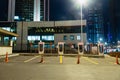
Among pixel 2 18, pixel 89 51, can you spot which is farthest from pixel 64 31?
pixel 2 18

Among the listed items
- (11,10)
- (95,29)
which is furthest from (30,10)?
(95,29)

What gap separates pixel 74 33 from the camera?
71812mm

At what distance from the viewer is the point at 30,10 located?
504 ft

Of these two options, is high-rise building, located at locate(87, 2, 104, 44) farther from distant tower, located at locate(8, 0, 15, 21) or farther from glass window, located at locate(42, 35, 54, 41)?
glass window, located at locate(42, 35, 54, 41)

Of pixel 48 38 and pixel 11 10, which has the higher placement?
pixel 11 10

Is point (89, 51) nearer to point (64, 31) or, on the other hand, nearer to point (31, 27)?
point (64, 31)

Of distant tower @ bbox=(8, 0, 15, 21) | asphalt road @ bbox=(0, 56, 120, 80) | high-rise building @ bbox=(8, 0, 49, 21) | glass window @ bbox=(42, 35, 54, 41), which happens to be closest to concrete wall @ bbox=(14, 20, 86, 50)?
glass window @ bbox=(42, 35, 54, 41)

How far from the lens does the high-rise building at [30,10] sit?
148000 millimetres

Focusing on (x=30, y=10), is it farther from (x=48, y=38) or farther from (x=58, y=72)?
(x=58, y=72)

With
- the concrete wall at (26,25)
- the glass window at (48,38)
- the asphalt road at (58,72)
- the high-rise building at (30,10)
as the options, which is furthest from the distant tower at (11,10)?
the asphalt road at (58,72)

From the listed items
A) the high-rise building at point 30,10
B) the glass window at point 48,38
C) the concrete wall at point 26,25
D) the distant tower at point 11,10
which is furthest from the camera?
the high-rise building at point 30,10

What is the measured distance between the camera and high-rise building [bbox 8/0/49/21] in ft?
486

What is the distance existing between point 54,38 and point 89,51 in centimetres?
2789

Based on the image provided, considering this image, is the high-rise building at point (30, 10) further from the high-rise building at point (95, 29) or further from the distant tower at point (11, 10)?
the high-rise building at point (95, 29)
